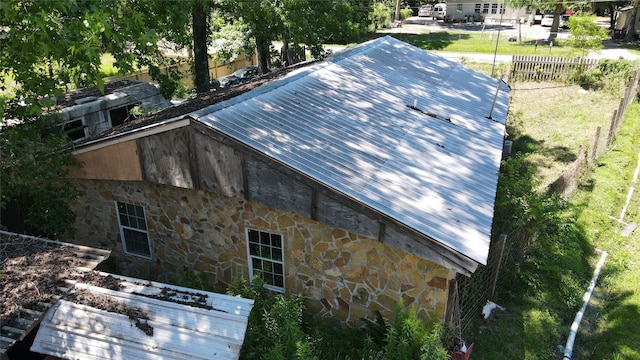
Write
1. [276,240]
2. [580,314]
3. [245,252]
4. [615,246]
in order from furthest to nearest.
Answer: [615,246] < [580,314] < [245,252] < [276,240]

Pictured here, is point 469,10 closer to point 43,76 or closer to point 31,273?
point 43,76

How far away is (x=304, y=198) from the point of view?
25.5 ft

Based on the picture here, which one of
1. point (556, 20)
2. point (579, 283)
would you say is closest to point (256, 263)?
point (579, 283)

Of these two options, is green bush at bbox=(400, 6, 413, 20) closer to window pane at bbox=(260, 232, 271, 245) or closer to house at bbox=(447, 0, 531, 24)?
house at bbox=(447, 0, 531, 24)

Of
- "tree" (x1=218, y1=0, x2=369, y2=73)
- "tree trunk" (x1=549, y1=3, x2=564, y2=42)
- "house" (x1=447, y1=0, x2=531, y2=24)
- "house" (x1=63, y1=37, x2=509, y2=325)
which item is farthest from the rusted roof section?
"house" (x1=447, y1=0, x2=531, y2=24)

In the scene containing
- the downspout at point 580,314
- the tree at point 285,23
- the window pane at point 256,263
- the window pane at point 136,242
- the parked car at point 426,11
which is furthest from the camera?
the parked car at point 426,11

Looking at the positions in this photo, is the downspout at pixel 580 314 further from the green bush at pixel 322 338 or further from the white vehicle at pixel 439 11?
the white vehicle at pixel 439 11

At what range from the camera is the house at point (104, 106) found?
14953 mm

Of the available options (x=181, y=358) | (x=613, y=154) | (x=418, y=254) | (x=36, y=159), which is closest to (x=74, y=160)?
(x=36, y=159)

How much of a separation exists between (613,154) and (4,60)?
1780 centimetres

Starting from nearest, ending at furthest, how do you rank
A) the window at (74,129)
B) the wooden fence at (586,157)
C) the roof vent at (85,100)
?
the wooden fence at (586,157)
the window at (74,129)
the roof vent at (85,100)

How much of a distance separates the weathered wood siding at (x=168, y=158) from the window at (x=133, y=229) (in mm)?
1522

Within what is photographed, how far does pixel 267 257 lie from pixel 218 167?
199 cm

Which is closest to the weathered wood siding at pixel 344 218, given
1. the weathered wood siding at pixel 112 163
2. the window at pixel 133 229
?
the weathered wood siding at pixel 112 163
